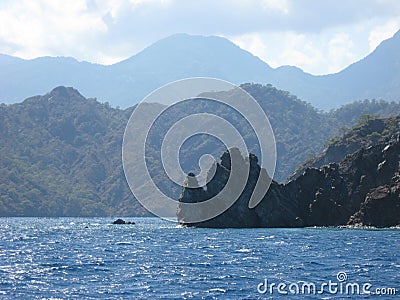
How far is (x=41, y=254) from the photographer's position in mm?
73750

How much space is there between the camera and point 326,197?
145000mm

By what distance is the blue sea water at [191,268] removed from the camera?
4703 cm

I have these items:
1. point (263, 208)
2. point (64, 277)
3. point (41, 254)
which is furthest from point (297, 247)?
point (263, 208)

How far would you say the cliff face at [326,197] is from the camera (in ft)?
437

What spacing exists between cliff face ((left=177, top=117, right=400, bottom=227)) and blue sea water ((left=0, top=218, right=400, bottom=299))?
4289 centimetres

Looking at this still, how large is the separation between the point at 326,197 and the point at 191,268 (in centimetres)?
8932

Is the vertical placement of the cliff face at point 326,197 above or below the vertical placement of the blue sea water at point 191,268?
above

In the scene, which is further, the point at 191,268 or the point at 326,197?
the point at 326,197

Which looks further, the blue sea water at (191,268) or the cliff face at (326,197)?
the cliff face at (326,197)

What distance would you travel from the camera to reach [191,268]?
6041 cm

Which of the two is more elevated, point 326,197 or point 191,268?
point 326,197

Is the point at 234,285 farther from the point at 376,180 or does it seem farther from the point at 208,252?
the point at 376,180

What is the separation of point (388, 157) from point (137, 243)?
75.8m

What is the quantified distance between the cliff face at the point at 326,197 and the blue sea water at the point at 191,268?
141 feet
